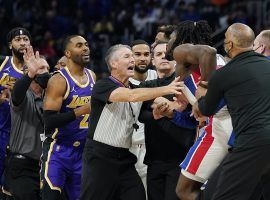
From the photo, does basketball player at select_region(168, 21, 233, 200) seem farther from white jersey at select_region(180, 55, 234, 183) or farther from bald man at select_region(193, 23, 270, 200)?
bald man at select_region(193, 23, 270, 200)

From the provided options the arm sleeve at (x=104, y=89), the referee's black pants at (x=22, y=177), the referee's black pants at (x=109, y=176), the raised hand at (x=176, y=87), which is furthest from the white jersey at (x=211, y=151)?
the referee's black pants at (x=22, y=177)

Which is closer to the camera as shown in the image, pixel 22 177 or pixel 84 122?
pixel 84 122

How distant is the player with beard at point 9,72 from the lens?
27.8 ft

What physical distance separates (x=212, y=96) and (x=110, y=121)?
1395 mm

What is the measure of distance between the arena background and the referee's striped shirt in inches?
316

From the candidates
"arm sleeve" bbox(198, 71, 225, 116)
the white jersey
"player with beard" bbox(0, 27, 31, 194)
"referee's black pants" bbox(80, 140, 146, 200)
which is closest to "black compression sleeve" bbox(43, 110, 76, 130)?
"referee's black pants" bbox(80, 140, 146, 200)

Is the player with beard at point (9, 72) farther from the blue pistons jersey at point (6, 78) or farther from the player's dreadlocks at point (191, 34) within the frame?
the player's dreadlocks at point (191, 34)

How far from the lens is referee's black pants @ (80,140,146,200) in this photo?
648cm

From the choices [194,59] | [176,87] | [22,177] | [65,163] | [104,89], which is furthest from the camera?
[22,177]

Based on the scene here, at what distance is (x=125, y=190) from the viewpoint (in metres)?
6.50

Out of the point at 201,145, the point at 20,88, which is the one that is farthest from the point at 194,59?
the point at 20,88

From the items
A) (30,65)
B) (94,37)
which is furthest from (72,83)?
(94,37)

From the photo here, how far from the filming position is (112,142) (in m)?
6.57

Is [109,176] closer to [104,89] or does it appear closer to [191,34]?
[104,89]
